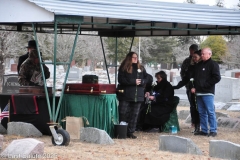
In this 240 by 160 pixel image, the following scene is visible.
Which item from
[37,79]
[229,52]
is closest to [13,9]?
[37,79]

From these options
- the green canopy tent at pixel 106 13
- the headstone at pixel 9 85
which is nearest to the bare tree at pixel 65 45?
the headstone at pixel 9 85

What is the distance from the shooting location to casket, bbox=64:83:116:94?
40.3ft

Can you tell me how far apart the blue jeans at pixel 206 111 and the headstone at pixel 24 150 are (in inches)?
196

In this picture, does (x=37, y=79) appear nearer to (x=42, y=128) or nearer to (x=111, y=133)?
(x=42, y=128)

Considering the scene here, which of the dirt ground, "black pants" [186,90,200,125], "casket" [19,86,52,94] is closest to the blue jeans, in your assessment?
the dirt ground

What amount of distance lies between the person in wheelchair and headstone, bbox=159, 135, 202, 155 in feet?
12.4

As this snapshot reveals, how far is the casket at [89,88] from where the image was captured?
1230cm

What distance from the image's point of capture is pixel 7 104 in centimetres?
1345

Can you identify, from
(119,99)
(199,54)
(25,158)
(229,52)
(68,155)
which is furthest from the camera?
(229,52)

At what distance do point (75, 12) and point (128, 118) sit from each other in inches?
115

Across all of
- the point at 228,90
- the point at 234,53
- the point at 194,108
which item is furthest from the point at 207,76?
the point at 234,53

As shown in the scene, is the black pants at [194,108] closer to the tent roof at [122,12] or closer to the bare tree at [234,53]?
the tent roof at [122,12]

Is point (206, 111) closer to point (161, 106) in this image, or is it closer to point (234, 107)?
point (161, 106)

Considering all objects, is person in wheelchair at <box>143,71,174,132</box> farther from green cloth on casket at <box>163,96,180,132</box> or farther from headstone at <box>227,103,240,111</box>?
headstone at <box>227,103,240,111</box>
